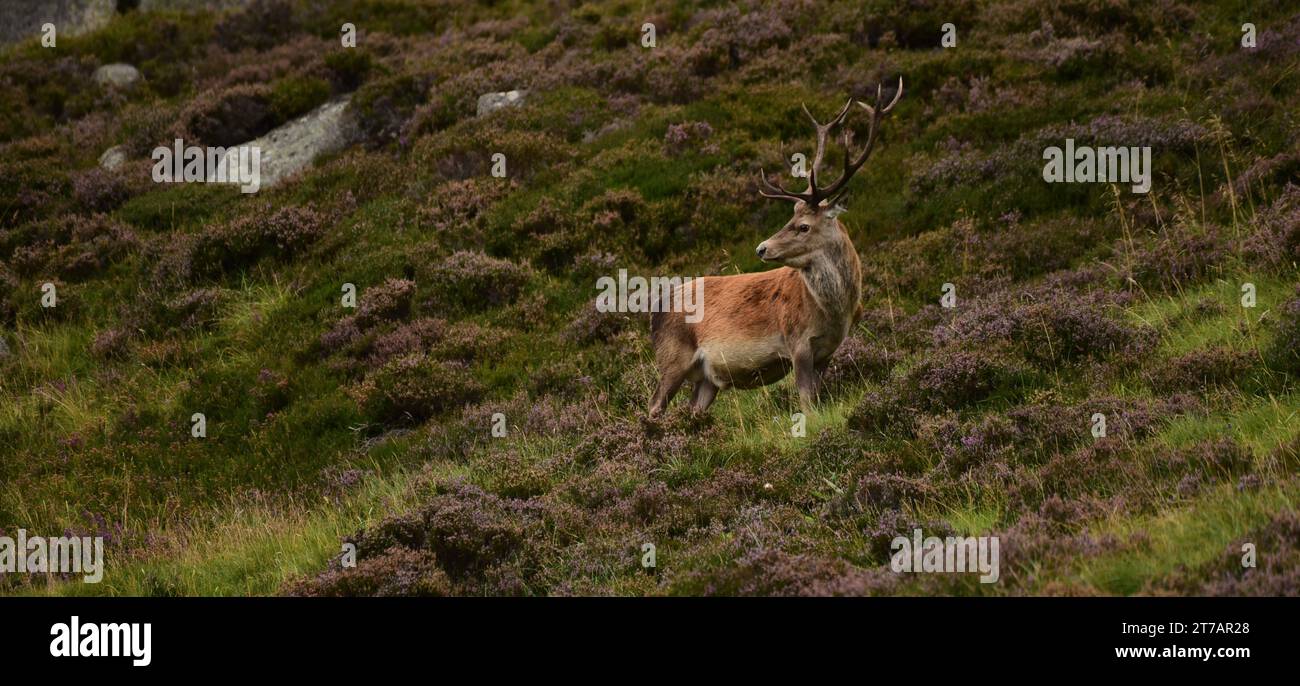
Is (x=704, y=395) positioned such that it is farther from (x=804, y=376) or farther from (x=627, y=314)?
(x=627, y=314)

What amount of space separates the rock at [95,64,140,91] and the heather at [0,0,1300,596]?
357mm

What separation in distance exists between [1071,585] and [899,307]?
7991mm

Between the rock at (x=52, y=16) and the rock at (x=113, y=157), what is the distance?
651 centimetres

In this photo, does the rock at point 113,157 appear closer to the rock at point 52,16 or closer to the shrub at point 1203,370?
the rock at point 52,16

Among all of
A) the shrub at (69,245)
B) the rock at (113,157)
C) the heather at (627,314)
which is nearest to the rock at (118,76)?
the heather at (627,314)

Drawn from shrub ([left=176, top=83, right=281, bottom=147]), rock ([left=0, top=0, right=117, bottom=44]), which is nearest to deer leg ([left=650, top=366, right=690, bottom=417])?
shrub ([left=176, top=83, right=281, bottom=147])

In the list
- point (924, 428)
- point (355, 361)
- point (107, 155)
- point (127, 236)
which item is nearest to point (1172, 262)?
point (924, 428)

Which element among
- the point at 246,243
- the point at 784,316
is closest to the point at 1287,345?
the point at 784,316

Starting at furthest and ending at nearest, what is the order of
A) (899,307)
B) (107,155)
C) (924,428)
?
(107,155) < (899,307) < (924,428)

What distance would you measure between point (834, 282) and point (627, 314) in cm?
457

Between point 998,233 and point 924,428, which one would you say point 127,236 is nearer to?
point 998,233

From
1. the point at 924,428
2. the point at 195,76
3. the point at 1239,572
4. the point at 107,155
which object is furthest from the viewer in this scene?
the point at 195,76

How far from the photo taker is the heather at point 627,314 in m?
9.00

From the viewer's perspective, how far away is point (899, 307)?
1445 cm
